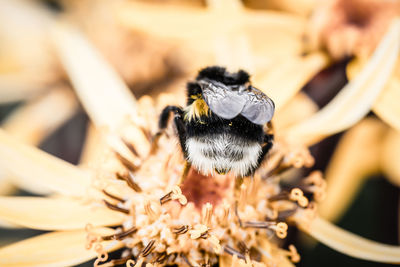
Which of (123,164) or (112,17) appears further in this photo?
(112,17)

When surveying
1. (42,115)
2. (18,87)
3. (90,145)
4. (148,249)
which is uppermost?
(18,87)

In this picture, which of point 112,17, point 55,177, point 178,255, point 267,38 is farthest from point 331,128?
point 112,17

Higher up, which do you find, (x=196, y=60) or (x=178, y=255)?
(x=196, y=60)

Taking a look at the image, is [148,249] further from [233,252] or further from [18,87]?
[18,87]

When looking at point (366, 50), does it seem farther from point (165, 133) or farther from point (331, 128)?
point (165, 133)

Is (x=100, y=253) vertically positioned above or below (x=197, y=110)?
below

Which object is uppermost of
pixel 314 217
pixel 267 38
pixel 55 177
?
pixel 267 38

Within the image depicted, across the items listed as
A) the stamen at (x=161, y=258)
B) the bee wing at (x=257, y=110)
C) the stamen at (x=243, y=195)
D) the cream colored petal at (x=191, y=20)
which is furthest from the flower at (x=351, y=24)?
the stamen at (x=161, y=258)

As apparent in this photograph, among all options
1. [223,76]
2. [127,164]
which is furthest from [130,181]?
[223,76]
